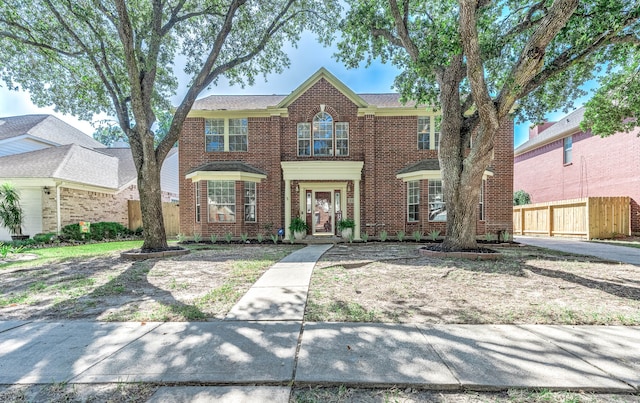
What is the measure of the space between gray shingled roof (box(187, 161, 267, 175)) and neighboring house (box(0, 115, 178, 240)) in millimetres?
6176

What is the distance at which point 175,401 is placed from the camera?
2139mm

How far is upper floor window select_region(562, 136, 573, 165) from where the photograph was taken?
61.2 feet

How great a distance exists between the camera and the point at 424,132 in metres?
12.9

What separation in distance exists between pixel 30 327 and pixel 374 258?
664 cm

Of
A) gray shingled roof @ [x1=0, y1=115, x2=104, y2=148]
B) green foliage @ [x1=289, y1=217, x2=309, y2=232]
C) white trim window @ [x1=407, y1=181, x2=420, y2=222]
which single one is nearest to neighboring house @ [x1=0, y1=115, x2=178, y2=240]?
gray shingled roof @ [x1=0, y1=115, x2=104, y2=148]

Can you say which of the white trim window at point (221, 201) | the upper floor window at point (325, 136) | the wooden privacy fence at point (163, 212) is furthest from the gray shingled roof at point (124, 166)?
the upper floor window at point (325, 136)

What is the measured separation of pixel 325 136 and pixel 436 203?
568 centimetres

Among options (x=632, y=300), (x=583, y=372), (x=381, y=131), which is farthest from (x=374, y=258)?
(x=381, y=131)

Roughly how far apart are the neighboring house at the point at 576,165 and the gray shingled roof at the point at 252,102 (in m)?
11.1

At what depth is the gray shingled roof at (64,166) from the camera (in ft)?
43.1

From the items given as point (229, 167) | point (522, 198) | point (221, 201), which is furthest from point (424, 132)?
point (522, 198)

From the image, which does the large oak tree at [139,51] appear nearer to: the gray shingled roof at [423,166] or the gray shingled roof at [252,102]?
the gray shingled roof at [252,102]

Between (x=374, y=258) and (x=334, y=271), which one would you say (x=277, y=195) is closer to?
(x=374, y=258)

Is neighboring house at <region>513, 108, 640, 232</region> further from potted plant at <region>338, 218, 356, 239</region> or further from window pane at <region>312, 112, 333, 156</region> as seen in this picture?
potted plant at <region>338, 218, 356, 239</region>
